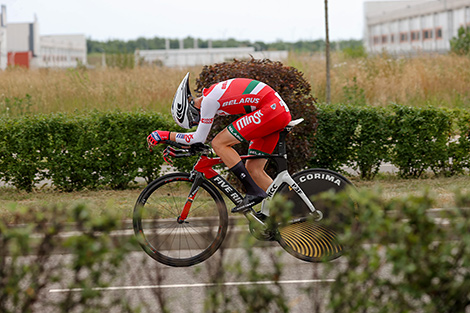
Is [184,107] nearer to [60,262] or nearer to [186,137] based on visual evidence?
[186,137]

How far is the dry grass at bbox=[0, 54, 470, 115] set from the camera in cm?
1812

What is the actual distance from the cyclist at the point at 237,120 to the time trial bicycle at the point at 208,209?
11cm

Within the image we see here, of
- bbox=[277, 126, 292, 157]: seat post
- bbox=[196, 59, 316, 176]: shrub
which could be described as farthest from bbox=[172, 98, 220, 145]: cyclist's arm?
bbox=[196, 59, 316, 176]: shrub

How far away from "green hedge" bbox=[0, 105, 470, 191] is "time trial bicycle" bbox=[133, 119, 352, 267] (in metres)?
3.94

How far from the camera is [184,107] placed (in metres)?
5.74

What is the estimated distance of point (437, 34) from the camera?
6812 cm

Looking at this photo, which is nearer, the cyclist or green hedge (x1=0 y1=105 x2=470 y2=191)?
the cyclist

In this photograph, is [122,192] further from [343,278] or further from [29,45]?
[29,45]

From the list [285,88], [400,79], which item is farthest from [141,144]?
[400,79]

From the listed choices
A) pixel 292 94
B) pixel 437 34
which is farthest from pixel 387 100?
pixel 437 34

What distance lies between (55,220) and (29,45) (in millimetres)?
109072

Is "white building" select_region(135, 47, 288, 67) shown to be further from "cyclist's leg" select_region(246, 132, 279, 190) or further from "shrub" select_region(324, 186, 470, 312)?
"shrub" select_region(324, 186, 470, 312)

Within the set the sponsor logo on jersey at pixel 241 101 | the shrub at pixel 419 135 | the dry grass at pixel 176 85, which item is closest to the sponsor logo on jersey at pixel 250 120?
the sponsor logo on jersey at pixel 241 101

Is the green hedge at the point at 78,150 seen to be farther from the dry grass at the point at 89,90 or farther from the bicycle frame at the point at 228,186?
the dry grass at the point at 89,90
